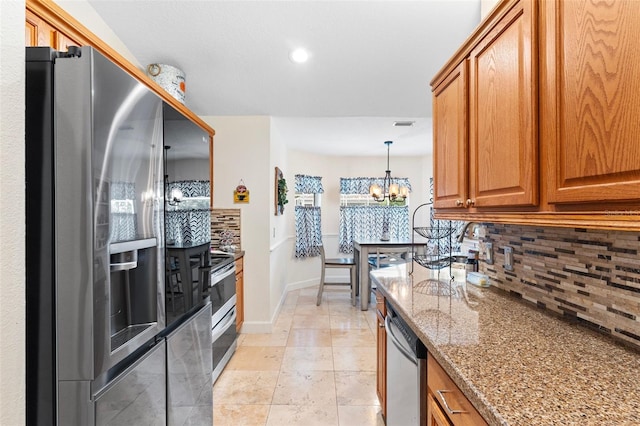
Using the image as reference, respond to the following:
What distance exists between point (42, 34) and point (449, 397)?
1.87m

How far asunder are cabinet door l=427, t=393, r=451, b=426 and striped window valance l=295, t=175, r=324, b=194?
187 inches

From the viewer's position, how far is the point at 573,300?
123 cm

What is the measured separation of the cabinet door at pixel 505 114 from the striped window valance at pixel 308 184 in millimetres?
4399

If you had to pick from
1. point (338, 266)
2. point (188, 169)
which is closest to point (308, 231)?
point (338, 266)

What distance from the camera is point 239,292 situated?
3.47 metres

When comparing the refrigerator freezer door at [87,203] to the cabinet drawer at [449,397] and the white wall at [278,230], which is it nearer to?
the cabinet drawer at [449,397]

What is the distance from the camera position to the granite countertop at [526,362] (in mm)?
699

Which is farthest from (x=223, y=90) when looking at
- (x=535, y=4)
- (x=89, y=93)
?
(x=535, y=4)

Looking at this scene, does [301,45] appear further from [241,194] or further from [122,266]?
[122,266]

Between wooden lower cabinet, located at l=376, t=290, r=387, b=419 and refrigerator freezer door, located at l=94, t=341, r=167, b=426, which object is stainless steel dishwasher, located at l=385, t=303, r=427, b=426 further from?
refrigerator freezer door, located at l=94, t=341, r=167, b=426

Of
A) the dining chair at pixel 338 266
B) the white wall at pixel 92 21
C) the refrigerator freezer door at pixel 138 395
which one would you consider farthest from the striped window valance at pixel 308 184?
the refrigerator freezer door at pixel 138 395

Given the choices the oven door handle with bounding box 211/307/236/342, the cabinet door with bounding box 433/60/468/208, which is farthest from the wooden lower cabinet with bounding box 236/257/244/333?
the cabinet door with bounding box 433/60/468/208

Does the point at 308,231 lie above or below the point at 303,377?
above

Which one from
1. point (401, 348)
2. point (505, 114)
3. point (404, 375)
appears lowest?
point (404, 375)
